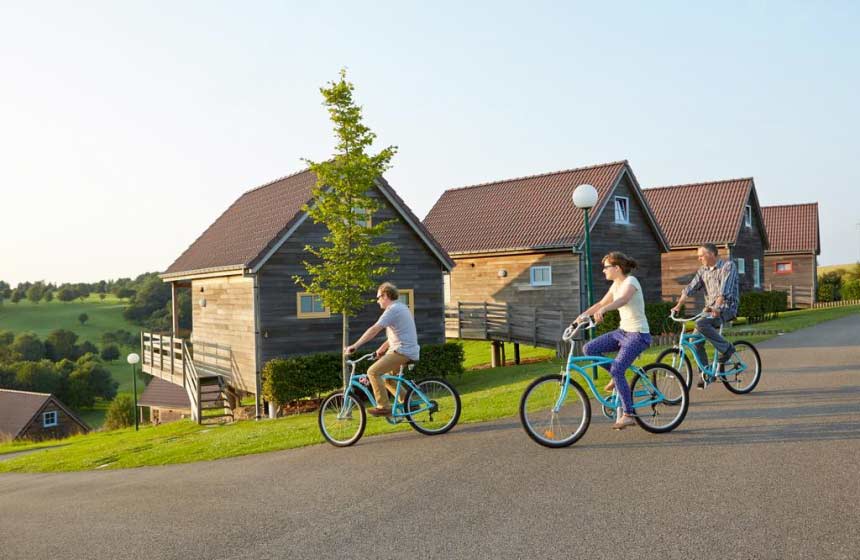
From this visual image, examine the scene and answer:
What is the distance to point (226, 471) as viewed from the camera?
844 centimetres

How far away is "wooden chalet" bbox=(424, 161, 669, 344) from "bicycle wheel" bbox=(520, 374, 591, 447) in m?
17.6

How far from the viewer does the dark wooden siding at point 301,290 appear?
2069 cm

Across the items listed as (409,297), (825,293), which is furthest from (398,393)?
(825,293)

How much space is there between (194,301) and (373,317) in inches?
283

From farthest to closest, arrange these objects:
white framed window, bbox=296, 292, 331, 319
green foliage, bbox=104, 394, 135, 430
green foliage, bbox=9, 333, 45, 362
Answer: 1. green foliage, bbox=9, 333, 45, 362
2. green foliage, bbox=104, 394, 135, 430
3. white framed window, bbox=296, 292, 331, 319

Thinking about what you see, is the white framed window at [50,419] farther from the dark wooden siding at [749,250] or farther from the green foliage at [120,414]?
the dark wooden siding at [749,250]

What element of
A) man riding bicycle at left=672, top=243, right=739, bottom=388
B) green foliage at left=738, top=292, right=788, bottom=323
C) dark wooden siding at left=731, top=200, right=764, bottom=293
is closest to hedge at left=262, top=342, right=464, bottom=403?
man riding bicycle at left=672, top=243, right=739, bottom=388

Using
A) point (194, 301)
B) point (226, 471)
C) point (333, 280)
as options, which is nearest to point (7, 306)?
point (194, 301)

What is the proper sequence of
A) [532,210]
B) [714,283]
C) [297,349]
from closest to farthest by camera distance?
[714,283], [297,349], [532,210]

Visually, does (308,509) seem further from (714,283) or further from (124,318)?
(124,318)

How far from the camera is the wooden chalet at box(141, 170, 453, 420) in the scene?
20672 millimetres

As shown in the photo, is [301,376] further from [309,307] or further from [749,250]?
[749,250]

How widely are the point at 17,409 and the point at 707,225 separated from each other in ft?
166

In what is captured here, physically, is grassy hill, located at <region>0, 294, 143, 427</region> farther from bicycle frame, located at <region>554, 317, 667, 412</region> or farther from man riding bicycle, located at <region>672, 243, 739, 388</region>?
bicycle frame, located at <region>554, 317, 667, 412</region>
